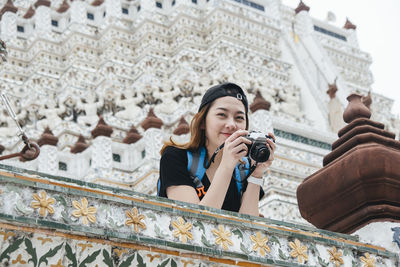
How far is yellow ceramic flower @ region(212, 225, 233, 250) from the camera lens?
3.91 m

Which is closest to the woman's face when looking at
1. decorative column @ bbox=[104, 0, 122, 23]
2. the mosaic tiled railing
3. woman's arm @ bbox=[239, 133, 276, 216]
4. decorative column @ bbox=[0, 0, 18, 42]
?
woman's arm @ bbox=[239, 133, 276, 216]

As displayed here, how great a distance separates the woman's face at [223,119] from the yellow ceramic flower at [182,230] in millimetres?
974

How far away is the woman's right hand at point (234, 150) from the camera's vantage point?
439 cm

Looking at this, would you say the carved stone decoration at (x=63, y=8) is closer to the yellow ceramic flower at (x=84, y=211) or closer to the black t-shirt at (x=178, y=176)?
the black t-shirt at (x=178, y=176)

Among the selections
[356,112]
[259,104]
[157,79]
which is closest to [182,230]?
[356,112]

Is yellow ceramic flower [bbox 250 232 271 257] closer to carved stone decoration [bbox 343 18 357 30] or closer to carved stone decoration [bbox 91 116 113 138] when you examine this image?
carved stone decoration [bbox 91 116 113 138]

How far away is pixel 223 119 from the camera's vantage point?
4.77 metres

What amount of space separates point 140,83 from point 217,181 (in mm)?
19884

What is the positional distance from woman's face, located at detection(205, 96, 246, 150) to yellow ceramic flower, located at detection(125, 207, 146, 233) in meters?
1.13

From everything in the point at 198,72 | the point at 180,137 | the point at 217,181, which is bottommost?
the point at 217,181

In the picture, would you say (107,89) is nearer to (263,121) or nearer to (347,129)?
(263,121)

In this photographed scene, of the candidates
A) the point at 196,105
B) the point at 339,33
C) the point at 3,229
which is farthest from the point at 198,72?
the point at 3,229

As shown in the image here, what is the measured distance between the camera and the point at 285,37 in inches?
1131

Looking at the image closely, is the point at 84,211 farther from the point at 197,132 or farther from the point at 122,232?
the point at 197,132
